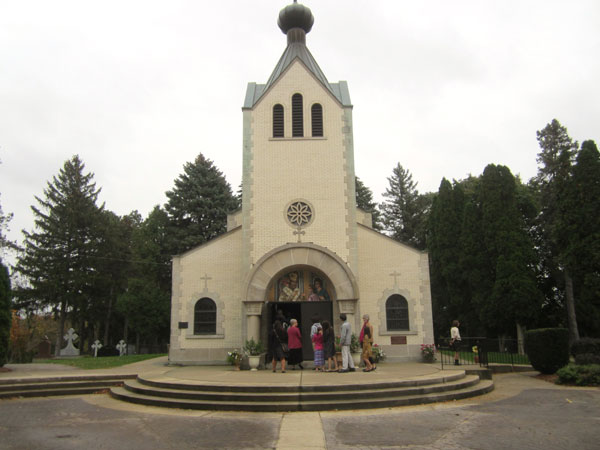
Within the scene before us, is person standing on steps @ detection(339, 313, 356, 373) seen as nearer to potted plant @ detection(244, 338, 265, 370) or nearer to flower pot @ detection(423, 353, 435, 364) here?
potted plant @ detection(244, 338, 265, 370)

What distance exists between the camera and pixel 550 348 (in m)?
15.2

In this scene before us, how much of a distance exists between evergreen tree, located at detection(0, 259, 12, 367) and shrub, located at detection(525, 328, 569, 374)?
60.5 feet

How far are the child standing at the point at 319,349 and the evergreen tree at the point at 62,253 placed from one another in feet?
99.0

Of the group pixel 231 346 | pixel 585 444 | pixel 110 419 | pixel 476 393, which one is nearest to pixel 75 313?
pixel 231 346

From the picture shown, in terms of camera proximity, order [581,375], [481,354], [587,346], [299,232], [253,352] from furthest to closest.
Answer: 1. [299,232]
2. [253,352]
3. [481,354]
4. [587,346]
5. [581,375]

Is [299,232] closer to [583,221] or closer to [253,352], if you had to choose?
[253,352]

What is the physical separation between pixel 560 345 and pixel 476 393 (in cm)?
498

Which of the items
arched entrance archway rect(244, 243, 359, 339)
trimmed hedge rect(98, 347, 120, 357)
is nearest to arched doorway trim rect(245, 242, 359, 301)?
arched entrance archway rect(244, 243, 359, 339)

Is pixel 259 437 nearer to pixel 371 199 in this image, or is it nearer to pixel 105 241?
pixel 105 241

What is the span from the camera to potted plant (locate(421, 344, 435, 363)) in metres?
18.8

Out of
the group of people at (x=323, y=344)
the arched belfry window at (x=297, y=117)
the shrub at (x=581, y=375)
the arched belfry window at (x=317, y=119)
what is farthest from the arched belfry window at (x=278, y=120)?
the shrub at (x=581, y=375)

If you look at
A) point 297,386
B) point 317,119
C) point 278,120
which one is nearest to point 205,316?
point 278,120

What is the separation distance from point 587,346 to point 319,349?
29.0 ft

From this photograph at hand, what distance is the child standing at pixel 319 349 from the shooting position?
15611 millimetres
